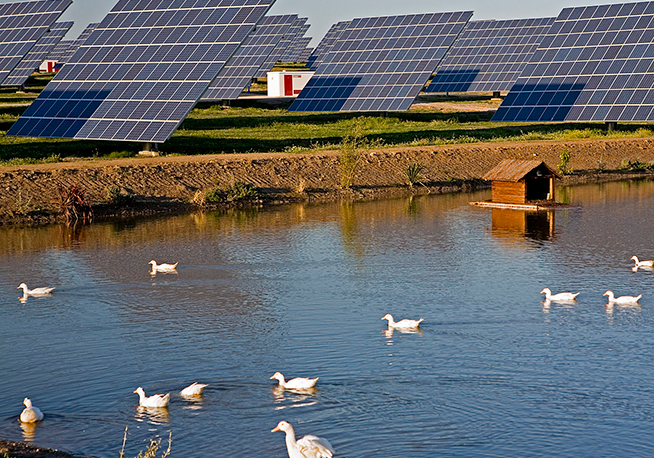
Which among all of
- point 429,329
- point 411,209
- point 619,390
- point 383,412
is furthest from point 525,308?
point 411,209

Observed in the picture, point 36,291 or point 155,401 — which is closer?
point 155,401

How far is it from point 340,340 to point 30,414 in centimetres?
558

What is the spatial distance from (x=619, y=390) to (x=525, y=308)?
477 cm

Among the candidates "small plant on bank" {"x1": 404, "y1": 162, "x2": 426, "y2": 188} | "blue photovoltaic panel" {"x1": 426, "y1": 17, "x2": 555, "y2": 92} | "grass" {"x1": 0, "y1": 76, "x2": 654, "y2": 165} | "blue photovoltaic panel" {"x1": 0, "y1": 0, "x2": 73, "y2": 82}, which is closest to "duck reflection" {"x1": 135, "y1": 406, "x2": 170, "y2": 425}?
"grass" {"x1": 0, "y1": 76, "x2": 654, "y2": 165}

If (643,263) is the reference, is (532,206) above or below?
above

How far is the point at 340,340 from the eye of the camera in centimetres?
1650

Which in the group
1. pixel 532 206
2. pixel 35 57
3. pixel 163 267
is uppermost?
pixel 35 57

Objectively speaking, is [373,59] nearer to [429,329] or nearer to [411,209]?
[411,209]

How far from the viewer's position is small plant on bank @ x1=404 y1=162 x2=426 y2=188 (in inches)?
1484

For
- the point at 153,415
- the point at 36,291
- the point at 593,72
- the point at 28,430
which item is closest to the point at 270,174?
the point at 36,291

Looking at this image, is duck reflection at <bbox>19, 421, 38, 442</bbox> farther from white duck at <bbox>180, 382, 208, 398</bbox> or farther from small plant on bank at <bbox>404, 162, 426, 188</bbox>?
small plant on bank at <bbox>404, 162, 426, 188</bbox>

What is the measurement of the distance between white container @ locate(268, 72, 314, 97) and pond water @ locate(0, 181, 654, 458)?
49.9 metres

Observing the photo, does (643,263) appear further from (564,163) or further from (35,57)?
(35,57)

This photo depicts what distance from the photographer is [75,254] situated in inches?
977
